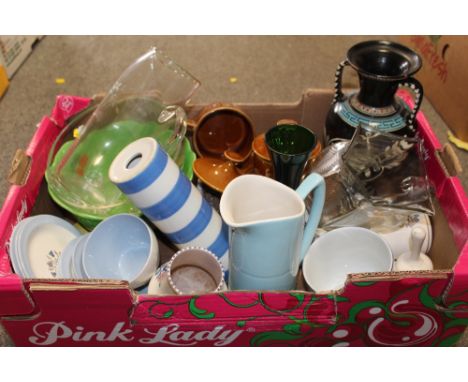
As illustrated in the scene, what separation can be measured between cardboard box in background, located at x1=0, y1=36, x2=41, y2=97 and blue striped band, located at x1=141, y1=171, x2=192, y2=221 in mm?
848

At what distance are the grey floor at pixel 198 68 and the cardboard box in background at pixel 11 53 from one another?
18 millimetres

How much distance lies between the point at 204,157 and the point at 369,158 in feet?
0.80

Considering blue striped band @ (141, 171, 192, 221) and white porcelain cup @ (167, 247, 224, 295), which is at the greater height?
blue striped band @ (141, 171, 192, 221)

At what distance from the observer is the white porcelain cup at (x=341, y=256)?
2.14ft

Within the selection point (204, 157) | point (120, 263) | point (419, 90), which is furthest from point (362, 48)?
point (120, 263)

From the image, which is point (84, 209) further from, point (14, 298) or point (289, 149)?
point (289, 149)

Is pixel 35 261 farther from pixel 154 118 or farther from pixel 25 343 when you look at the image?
pixel 154 118

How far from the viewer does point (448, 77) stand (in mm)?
1129

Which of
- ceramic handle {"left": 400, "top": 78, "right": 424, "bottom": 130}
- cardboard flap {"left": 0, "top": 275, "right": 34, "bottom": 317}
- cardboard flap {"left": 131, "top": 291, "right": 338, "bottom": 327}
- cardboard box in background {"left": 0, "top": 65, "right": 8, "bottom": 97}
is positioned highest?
cardboard box in background {"left": 0, "top": 65, "right": 8, "bottom": 97}

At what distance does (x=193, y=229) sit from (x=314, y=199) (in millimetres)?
156

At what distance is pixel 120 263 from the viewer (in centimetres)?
68

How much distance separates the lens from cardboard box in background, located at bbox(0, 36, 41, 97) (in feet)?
4.03

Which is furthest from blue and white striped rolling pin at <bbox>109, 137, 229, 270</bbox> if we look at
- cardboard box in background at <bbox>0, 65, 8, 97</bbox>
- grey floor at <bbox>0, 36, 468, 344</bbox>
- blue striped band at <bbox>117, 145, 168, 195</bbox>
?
cardboard box in background at <bbox>0, 65, 8, 97</bbox>

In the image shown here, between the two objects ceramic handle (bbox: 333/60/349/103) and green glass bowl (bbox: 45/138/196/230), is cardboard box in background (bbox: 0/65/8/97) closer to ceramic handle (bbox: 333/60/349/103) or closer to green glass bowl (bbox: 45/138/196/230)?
green glass bowl (bbox: 45/138/196/230)
